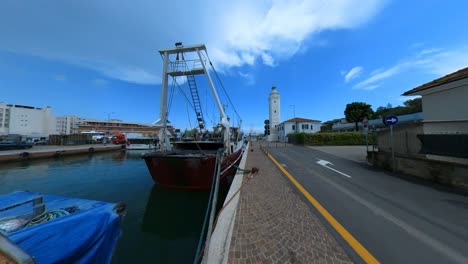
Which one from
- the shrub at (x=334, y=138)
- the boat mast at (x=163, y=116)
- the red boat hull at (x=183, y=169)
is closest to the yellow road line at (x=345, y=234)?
the red boat hull at (x=183, y=169)

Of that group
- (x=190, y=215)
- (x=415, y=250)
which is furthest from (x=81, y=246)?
(x=415, y=250)

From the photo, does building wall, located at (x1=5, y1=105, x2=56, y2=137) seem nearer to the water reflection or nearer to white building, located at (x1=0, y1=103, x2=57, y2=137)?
white building, located at (x1=0, y1=103, x2=57, y2=137)

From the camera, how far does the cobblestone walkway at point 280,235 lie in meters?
2.06

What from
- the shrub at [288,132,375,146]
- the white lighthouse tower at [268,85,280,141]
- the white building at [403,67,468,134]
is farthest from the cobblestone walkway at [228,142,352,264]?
the white lighthouse tower at [268,85,280,141]

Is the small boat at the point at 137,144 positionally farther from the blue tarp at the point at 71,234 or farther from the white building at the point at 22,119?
the white building at the point at 22,119

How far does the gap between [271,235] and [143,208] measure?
16.5 feet

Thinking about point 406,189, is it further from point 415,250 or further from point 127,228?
point 127,228

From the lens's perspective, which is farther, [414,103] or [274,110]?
[274,110]

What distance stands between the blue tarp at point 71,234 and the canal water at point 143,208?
1596mm

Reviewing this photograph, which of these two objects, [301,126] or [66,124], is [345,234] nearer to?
[301,126]

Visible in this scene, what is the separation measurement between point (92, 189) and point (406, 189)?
11855mm

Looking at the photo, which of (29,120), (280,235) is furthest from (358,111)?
(29,120)

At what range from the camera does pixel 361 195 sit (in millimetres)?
4320

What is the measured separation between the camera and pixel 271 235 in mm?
2492
